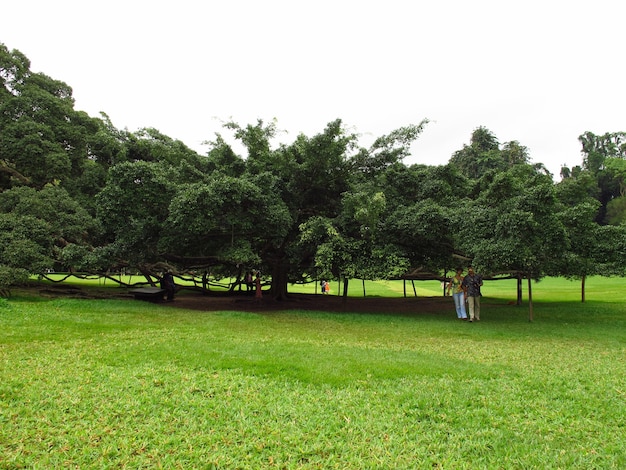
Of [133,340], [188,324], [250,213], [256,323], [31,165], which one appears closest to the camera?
[133,340]

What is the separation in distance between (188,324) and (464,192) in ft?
38.3

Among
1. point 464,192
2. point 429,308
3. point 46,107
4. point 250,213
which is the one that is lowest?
point 429,308

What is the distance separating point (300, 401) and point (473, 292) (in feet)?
30.5

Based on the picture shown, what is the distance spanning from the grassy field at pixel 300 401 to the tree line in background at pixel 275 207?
407 centimetres

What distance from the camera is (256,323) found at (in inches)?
428

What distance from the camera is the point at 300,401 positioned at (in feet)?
14.7

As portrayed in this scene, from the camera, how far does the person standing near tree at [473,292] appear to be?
1213 centimetres

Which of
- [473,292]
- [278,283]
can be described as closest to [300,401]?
[473,292]

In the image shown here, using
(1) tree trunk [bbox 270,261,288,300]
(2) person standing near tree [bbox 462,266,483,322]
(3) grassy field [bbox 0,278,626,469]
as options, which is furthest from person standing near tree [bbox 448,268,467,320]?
(1) tree trunk [bbox 270,261,288,300]

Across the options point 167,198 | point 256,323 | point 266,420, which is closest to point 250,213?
point 167,198

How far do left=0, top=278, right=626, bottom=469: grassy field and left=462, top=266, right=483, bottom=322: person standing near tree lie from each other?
3492 millimetres

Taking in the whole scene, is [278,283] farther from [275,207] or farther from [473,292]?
[473,292]

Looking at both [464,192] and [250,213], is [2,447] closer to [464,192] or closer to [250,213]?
[250,213]

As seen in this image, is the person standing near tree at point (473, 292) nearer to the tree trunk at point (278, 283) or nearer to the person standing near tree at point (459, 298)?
the person standing near tree at point (459, 298)
